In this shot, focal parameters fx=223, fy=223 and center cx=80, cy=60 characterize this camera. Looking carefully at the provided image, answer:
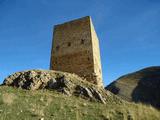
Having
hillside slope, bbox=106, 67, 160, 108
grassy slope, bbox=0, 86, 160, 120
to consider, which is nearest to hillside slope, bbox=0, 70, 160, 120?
grassy slope, bbox=0, 86, 160, 120

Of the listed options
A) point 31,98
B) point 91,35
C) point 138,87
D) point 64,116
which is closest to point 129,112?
point 64,116

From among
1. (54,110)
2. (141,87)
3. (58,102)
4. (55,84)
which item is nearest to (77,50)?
(55,84)

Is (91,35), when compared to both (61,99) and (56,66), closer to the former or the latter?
(56,66)

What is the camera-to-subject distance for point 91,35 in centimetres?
2267

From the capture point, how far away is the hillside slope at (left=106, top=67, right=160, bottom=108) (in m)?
30.1

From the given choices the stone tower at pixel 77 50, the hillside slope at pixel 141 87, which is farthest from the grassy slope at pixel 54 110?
the hillside slope at pixel 141 87

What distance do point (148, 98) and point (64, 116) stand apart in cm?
2269

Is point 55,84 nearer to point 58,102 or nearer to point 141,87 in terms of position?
point 58,102

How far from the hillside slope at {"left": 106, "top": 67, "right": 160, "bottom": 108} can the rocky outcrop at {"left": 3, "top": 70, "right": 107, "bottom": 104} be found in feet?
46.1

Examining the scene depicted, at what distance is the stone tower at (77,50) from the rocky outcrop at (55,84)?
4.55m

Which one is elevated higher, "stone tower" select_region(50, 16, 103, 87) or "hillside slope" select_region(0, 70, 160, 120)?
"stone tower" select_region(50, 16, 103, 87)

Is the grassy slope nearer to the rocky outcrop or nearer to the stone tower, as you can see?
the rocky outcrop

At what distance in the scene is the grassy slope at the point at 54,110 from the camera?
33.5 ft

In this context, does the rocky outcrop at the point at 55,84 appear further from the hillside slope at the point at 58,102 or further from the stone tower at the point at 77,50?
the stone tower at the point at 77,50
